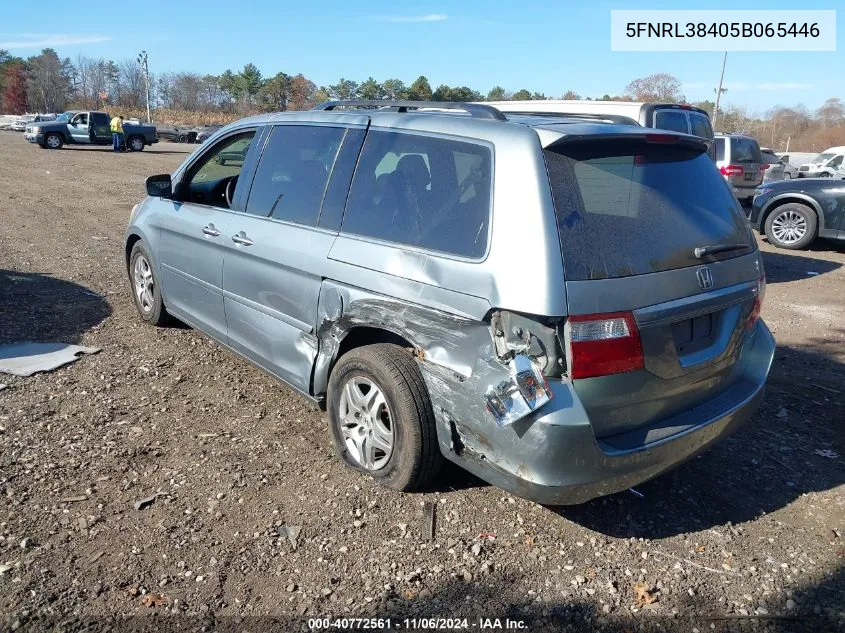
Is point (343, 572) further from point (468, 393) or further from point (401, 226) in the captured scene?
point (401, 226)

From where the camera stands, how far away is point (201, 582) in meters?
2.76

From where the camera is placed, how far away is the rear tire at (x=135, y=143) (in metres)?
31.6

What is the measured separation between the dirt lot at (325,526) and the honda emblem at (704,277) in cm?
118

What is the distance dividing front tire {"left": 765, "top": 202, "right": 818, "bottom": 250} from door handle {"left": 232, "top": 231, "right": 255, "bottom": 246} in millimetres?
10026

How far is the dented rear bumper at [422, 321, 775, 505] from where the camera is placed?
266cm

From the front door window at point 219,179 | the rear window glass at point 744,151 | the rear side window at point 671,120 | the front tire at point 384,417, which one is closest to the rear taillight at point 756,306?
the front tire at point 384,417

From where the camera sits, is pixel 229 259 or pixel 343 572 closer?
pixel 343 572

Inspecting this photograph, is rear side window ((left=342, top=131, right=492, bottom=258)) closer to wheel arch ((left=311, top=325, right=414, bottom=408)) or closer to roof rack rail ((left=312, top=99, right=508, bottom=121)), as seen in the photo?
roof rack rail ((left=312, top=99, right=508, bottom=121))

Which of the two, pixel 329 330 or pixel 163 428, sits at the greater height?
pixel 329 330

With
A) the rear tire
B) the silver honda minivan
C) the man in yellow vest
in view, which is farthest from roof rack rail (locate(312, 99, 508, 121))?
the rear tire

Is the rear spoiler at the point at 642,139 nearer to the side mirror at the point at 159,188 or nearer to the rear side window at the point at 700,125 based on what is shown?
the side mirror at the point at 159,188

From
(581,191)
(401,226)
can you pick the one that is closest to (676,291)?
(581,191)

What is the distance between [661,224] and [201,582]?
250cm

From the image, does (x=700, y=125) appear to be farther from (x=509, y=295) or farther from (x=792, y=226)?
(x=509, y=295)
